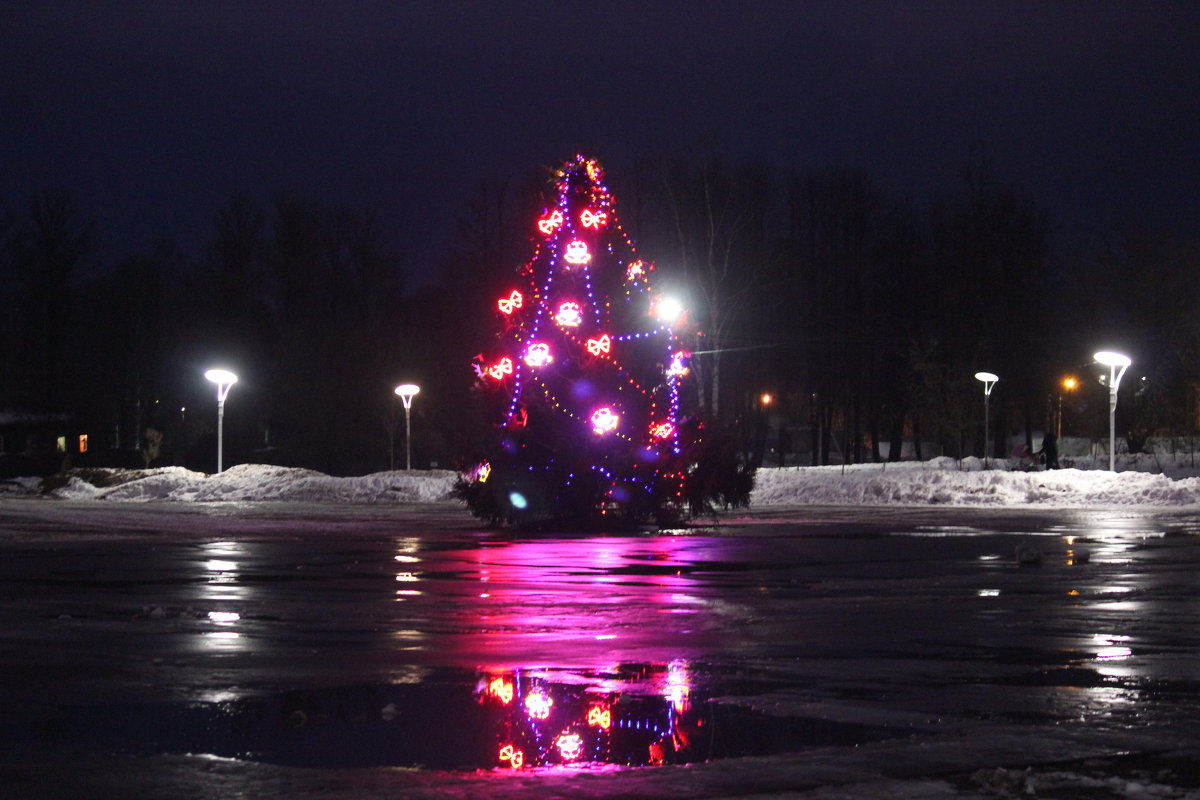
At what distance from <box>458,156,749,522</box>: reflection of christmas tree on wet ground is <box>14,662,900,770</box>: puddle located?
20.6 metres

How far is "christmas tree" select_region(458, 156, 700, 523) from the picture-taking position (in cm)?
3005

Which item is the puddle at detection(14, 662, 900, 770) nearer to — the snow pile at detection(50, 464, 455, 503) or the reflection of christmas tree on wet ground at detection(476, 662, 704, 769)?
the reflection of christmas tree on wet ground at detection(476, 662, 704, 769)

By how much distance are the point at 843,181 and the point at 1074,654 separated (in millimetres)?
71391

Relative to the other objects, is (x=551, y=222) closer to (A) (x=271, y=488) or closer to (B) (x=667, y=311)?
(B) (x=667, y=311)

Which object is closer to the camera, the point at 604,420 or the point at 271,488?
the point at 604,420

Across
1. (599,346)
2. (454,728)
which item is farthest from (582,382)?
(454,728)

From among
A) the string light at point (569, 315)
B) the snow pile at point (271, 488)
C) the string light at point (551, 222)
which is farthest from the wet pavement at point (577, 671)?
the snow pile at point (271, 488)

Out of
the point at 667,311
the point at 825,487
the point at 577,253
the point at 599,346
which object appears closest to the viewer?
the point at 599,346

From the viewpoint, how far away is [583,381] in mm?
29969

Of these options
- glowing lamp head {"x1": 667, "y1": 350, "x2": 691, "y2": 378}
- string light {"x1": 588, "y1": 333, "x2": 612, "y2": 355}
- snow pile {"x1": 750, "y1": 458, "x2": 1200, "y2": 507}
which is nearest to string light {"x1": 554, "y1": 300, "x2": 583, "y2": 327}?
string light {"x1": 588, "y1": 333, "x2": 612, "y2": 355}

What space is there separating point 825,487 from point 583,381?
66.8 feet

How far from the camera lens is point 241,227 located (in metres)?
82.5

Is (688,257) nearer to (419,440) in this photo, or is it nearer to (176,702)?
(419,440)

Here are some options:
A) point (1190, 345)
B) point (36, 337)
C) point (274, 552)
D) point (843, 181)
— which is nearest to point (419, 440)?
point (36, 337)
